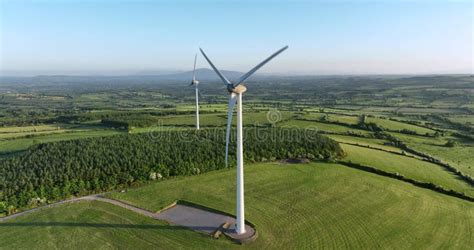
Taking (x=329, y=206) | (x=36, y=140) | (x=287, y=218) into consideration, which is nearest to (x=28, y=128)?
(x=36, y=140)

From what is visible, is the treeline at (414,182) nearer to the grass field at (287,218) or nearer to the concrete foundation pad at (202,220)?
the grass field at (287,218)

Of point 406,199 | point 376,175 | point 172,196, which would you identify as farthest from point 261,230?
point 376,175

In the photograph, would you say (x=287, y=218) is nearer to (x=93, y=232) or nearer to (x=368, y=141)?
(x=93, y=232)

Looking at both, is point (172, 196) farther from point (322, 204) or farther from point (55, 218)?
point (322, 204)

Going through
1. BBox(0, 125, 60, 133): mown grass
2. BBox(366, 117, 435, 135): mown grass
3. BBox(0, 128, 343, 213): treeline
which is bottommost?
BBox(0, 125, 60, 133): mown grass

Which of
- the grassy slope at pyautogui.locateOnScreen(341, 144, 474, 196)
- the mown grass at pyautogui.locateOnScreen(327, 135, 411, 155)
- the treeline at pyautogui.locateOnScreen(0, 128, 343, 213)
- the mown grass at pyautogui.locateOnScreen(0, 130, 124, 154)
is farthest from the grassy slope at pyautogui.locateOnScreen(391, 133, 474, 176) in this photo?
the mown grass at pyautogui.locateOnScreen(0, 130, 124, 154)

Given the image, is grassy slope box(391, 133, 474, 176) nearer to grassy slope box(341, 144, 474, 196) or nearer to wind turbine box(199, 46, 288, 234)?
grassy slope box(341, 144, 474, 196)
